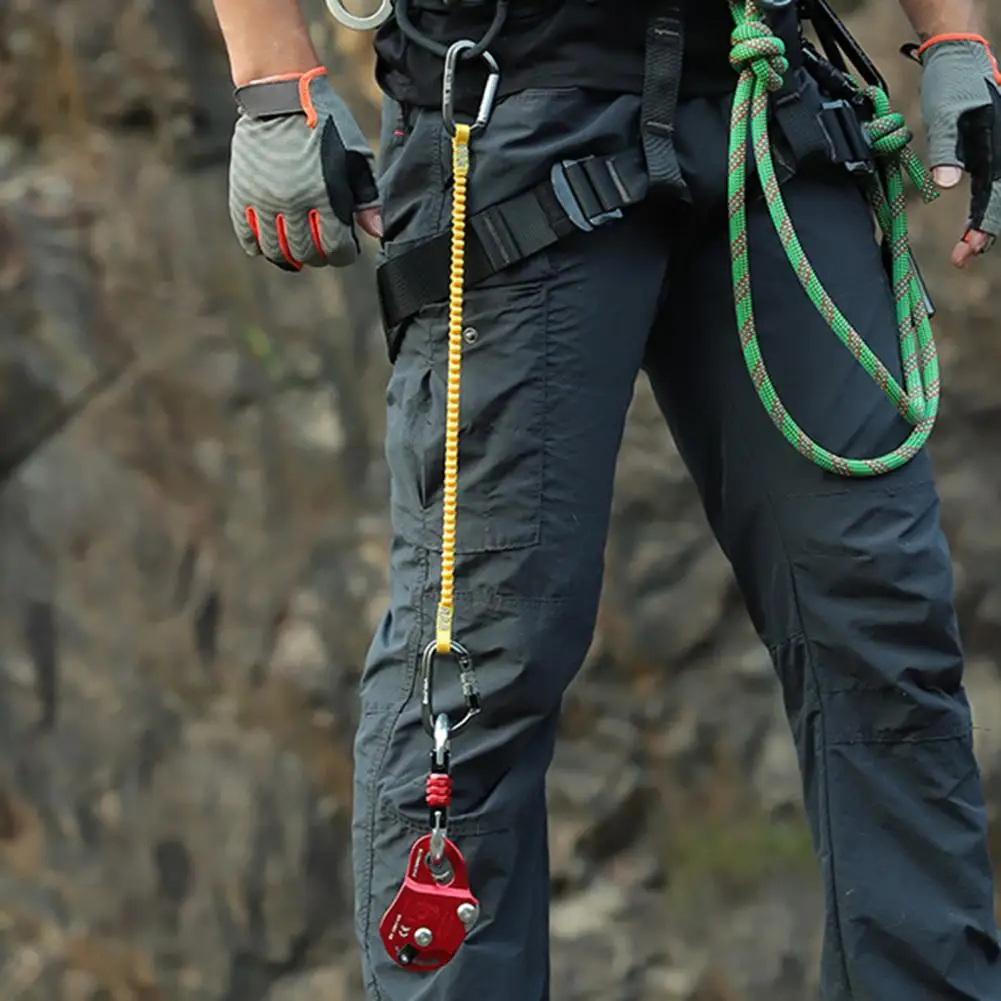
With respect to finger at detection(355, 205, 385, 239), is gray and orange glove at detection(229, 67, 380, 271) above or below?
above

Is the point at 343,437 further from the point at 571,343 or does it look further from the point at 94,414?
the point at 571,343

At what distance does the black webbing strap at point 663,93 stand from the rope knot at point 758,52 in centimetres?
4

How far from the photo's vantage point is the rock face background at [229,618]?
6.81 feet

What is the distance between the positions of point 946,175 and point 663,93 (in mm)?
258

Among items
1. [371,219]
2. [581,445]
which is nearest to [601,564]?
[581,445]

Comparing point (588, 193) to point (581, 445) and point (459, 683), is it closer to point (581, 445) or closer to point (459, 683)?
point (581, 445)

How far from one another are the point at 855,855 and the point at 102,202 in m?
1.36

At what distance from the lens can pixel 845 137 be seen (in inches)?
52.9

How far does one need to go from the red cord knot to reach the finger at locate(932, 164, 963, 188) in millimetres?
618

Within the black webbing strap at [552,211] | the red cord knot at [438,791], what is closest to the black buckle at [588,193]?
the black webbing strap at [552,211]

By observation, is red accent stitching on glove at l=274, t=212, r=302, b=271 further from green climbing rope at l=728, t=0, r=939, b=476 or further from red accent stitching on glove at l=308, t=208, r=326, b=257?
green climbing rope at l=728, t=0, r=939, b=476

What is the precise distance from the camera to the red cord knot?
122cm

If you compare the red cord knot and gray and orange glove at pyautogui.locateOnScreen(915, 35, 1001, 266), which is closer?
the red cord knot

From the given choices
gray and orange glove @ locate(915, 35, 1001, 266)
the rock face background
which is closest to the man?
gray and orange glove @ locate(915, 35, 1001, 266)
